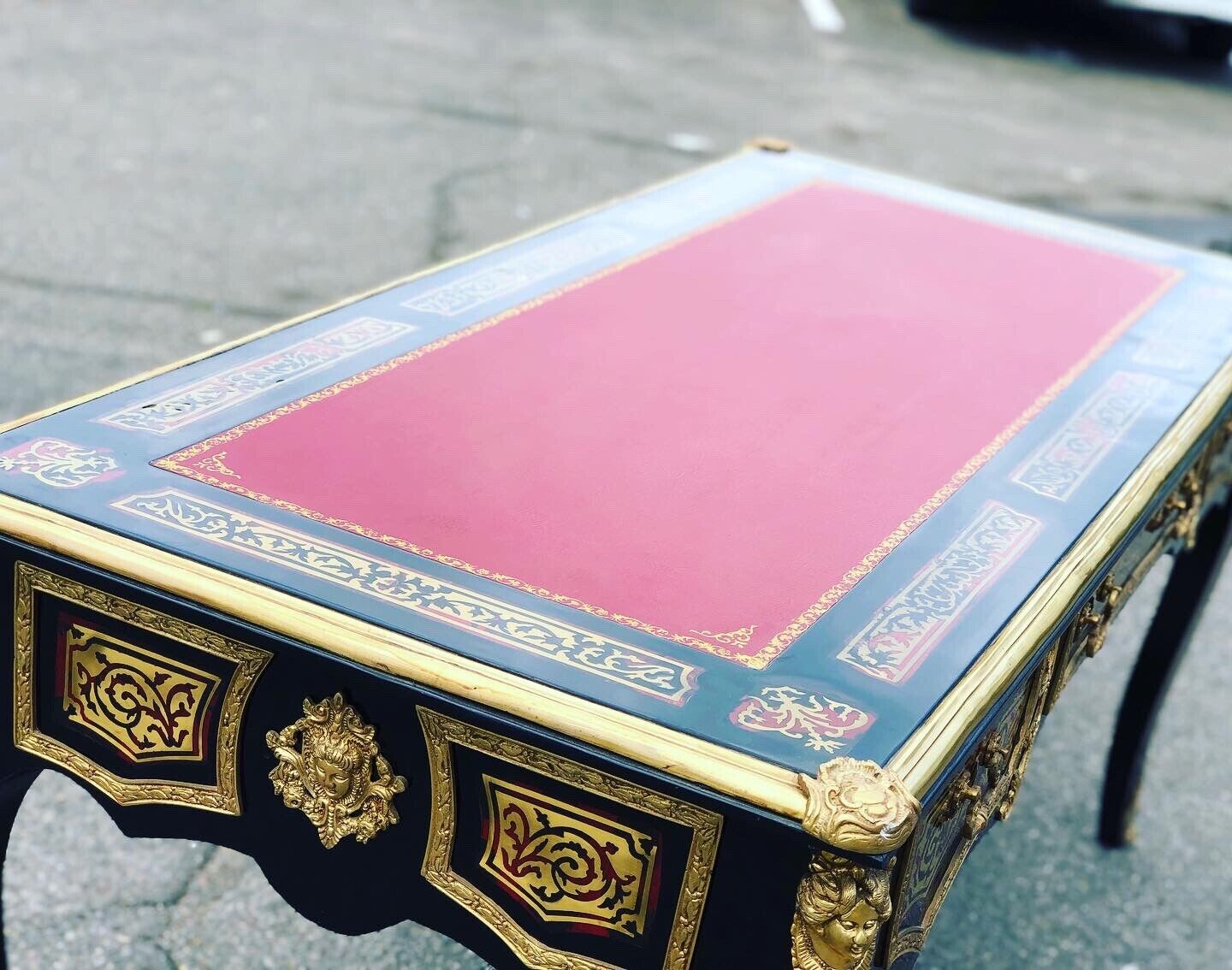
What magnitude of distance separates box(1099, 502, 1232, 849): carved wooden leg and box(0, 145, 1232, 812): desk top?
387 mm

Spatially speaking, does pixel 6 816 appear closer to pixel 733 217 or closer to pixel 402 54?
pixel 733 217

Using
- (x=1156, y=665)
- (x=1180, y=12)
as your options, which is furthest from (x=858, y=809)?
(x=1180, y=12)

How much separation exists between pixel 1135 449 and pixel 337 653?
100 centimetres

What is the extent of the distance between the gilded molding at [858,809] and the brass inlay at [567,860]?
15 centimetres

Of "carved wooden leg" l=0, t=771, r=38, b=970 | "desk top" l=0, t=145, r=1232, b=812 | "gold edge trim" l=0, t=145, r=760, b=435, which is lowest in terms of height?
"carved wooden leg" l=0, t=771, r=38, b=970

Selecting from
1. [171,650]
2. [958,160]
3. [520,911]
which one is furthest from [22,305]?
[958,160]

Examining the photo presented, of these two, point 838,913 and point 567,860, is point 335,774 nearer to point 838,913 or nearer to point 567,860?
point 567,860

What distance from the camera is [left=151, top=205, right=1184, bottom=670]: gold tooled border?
1.18m

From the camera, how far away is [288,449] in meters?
1.40

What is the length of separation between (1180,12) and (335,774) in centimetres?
735

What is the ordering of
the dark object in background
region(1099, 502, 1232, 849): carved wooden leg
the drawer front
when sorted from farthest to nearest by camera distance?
1. the dark object in background
2. region(1099, 502, 1232, 849): carved wooden leg
3. the drawer front

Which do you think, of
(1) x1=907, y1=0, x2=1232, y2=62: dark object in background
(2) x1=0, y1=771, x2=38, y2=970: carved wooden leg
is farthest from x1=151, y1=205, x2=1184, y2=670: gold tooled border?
(1) x1=907, y1=0, x2=1232, y2=62: dark object in background

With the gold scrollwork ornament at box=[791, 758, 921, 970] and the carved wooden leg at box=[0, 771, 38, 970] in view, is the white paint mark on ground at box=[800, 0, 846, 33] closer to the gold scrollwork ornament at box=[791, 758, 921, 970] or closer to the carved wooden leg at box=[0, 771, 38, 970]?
the carved wooden leg at box=[0, 771, 38, 970]

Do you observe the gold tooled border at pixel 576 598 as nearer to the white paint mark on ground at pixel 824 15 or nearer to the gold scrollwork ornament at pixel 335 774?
the gold scrollwork ornament at pixel 335 774
